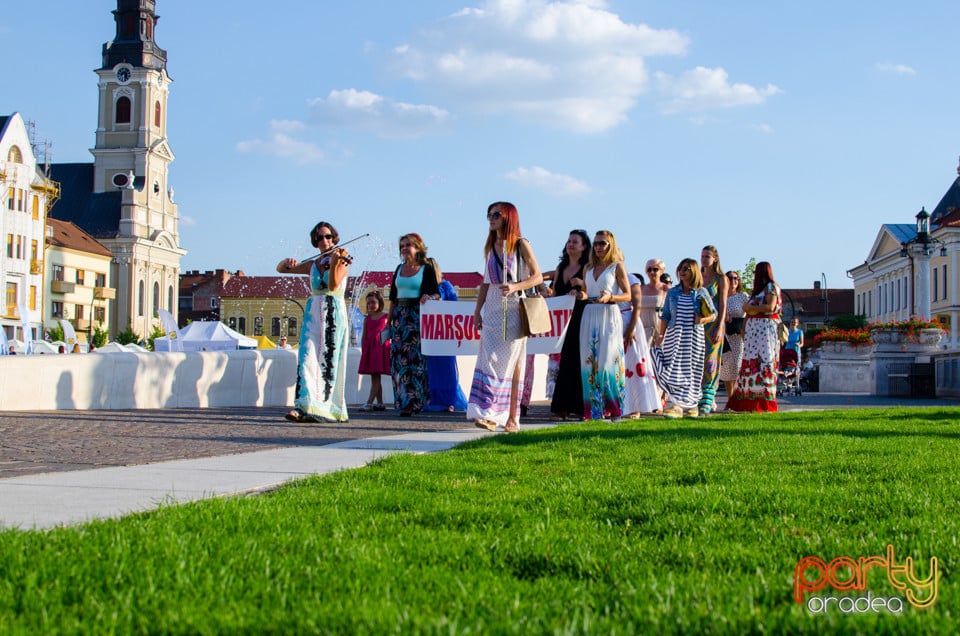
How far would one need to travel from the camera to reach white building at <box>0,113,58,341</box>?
84250 millimetres

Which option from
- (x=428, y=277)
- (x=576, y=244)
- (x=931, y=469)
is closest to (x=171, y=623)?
(x=931, y=469)

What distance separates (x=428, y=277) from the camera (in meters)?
14.9

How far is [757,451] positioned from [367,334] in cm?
1113

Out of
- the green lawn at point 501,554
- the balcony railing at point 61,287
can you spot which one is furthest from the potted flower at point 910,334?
the balcony railing at point 61,287

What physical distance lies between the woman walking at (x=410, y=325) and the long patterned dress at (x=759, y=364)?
4474 millimetres

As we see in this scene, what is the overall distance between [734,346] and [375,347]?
5.75 m

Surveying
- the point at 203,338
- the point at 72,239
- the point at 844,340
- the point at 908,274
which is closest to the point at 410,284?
the point at 844,340

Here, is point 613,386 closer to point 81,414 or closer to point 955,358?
point 81,414

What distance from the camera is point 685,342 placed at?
14.1 metres

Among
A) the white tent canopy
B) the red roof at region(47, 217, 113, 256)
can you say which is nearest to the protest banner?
the white tent canopy

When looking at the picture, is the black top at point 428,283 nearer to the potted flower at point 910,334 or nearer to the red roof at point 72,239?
the potted flower at point 910,334

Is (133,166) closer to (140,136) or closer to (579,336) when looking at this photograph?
(140,136)

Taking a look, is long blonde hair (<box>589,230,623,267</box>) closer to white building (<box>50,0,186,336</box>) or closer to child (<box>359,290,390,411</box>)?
child (<box>359,290,390,411</box>)

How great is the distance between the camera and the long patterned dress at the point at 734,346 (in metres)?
15.6
